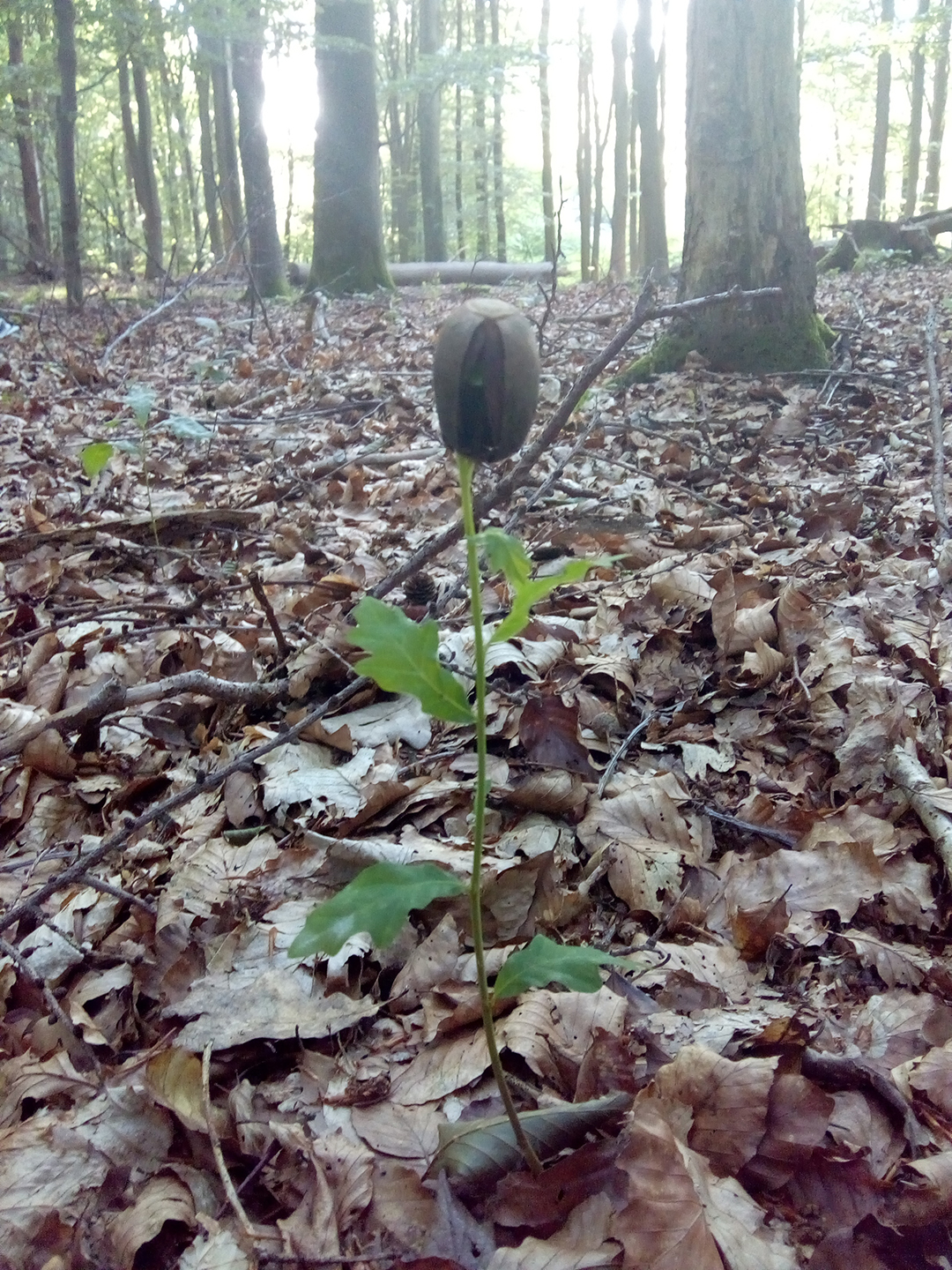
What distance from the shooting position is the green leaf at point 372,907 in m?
0.84

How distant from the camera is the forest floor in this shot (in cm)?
115

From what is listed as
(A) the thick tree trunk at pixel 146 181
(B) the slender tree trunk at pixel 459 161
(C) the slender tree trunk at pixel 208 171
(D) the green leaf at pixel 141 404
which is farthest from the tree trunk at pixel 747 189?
(B) the slender tree trunk at pixel 459 161

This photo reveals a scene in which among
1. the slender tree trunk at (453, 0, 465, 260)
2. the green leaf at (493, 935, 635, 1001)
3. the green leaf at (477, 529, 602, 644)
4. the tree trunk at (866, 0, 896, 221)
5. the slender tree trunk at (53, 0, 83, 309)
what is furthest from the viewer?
the slender tree trunk at (453, 0, 465, 260)

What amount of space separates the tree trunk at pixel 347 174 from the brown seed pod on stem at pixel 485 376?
12.2m

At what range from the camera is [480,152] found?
2634 cm

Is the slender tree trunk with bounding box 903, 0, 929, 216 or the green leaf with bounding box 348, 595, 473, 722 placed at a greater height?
the slender tree trunk with bounding box 903, 0, 929, 216

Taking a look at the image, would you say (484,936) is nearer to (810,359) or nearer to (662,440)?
(662,440)

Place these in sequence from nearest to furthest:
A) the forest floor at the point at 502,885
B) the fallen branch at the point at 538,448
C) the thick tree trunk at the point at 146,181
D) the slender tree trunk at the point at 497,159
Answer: the forest floor at the point at 502,885 < the fallen branch at the point at 538,448 < the thick tree trunk at the point at 146,181 < the slender tree trunk at the point at 497,159

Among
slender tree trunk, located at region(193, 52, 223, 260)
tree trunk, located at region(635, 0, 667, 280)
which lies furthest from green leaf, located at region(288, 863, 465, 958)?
slender tree trunk, located at region(193, 52, 223, 260)

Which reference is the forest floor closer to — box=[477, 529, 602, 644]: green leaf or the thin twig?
the thin twig

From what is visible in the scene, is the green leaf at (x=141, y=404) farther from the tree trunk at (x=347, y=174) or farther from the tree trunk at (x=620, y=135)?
the tree trunk at (x=620, y=135)

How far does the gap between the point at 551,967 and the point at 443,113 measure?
32.6 metres

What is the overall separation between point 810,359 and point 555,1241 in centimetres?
522

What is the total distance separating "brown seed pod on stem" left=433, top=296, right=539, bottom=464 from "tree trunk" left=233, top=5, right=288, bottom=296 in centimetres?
1221
